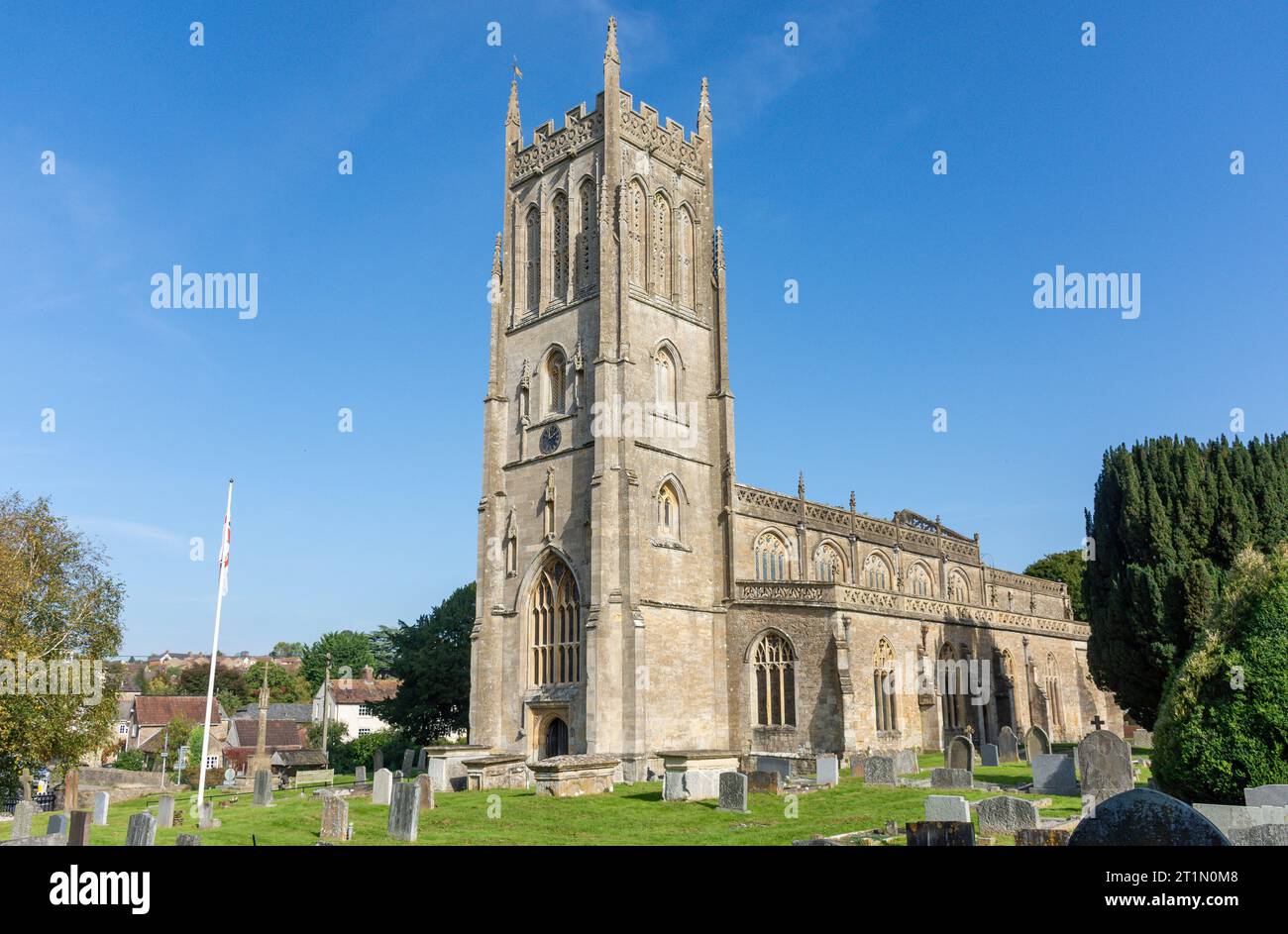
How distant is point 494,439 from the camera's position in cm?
3809

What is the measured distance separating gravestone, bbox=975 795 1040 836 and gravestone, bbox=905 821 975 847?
17.1 feet

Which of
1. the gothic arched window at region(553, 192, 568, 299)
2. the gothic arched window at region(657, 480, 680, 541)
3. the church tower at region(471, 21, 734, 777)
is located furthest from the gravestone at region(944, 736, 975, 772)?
the gothic arched window at region(553, 192, 568, 299)

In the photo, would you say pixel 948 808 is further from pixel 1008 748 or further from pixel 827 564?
pixel 827 564

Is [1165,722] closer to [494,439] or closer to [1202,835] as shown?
[1202,835]

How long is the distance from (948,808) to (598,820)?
340 inches

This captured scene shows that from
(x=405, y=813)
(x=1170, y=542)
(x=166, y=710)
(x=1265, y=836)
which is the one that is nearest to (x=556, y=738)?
(x=405, y=813)

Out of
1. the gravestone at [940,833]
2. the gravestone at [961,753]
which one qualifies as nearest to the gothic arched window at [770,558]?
the gravestone at [961,753]

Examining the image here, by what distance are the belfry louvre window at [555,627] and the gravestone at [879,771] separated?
12.1 metres

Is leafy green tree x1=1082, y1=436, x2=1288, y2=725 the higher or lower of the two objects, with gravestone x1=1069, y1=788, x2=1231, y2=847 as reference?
higher

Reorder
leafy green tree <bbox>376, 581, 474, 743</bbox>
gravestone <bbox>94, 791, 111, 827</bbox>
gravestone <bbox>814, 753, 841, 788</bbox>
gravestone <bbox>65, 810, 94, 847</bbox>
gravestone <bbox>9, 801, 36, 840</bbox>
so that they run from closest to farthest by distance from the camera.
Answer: gravestone <bbox>65, 810, 94, 847</bbox>
gravestone <bbox>9, 801, 36, 840</bbox>
gravestone <bbox>814, 753, 841, 788</bbox>
gravestone <bbox>94, 791, 111, 827</bbox>
leafy green tree <bbox>376, 581, 474, 743</bbox>

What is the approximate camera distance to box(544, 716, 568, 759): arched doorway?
3378cm

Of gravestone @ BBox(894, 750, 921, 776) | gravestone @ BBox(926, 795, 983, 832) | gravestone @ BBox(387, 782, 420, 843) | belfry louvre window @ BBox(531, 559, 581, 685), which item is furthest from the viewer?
belfry louvre window @ BBox(531, 559, 581, 685)

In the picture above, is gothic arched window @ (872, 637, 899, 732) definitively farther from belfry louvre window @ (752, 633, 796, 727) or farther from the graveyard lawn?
the graveyard lawn
